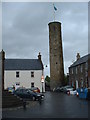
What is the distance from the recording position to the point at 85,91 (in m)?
27.2

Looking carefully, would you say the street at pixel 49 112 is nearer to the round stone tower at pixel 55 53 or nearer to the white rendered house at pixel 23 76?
the white rendered house at pixel 23 76

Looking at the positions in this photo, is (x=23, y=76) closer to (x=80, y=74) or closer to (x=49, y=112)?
(x=80, y=74)

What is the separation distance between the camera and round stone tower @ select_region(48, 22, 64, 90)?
60.1 metres

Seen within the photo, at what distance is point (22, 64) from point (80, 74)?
48.2 feet

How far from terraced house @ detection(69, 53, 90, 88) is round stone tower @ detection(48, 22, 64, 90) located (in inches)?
134

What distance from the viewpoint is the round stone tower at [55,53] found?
60125 mm

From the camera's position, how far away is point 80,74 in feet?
167

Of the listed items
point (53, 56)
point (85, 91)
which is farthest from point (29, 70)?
point (85, 91)

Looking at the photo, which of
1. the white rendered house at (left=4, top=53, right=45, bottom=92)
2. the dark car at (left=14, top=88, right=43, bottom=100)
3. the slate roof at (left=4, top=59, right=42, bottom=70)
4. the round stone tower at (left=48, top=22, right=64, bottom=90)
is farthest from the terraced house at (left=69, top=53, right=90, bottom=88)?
the dark car at (left=14, top=88, right=43, bottom=100)

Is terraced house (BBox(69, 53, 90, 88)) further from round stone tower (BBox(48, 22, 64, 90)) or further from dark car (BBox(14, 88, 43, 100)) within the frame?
dark car (BBox(14, 88, 43, 100))

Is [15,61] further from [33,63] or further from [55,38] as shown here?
[55,38]

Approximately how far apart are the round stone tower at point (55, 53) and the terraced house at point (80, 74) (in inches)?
134

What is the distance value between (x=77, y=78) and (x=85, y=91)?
26.0m

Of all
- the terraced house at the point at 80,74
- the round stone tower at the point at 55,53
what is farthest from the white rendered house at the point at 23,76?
the terraced house at the point at 80,74
